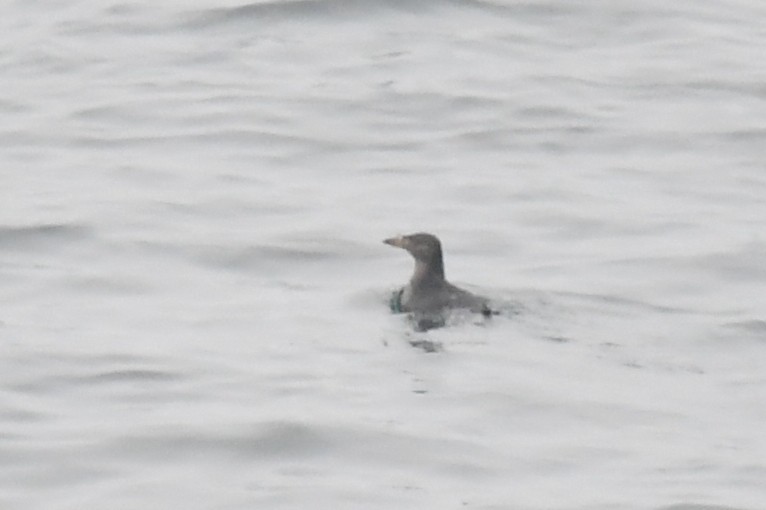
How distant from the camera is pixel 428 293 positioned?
15094 millimetres

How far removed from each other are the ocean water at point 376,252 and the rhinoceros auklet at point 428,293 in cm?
18

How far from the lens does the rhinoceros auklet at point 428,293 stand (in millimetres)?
14938

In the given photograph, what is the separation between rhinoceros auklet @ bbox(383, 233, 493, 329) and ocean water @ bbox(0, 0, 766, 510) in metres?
0.18

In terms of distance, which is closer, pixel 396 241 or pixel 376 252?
pixel 396 241

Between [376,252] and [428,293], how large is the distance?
81.5 inches

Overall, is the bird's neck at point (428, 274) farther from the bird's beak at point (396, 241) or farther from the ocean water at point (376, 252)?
the ocean water at point (376, 252)

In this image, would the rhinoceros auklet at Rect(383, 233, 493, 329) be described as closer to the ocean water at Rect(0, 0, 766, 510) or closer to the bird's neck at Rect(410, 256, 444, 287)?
the bird's neck at Rect(410, 256, 444, 287)

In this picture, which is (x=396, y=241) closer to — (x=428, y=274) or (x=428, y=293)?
(x=428, y=274)

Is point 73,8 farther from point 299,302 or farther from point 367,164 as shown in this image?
point 299,302

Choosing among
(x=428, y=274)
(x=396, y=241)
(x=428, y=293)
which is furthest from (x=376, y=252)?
(x=428, y=293)

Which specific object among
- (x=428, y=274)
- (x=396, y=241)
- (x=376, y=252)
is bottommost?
(x=376, y=252)

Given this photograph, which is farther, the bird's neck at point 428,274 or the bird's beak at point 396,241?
the bird's beak at point 396,241

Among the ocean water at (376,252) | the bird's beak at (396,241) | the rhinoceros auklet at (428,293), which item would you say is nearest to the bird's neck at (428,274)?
the rhinoceros auklet at (428,293)

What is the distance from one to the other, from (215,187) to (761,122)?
5300 millimetres
